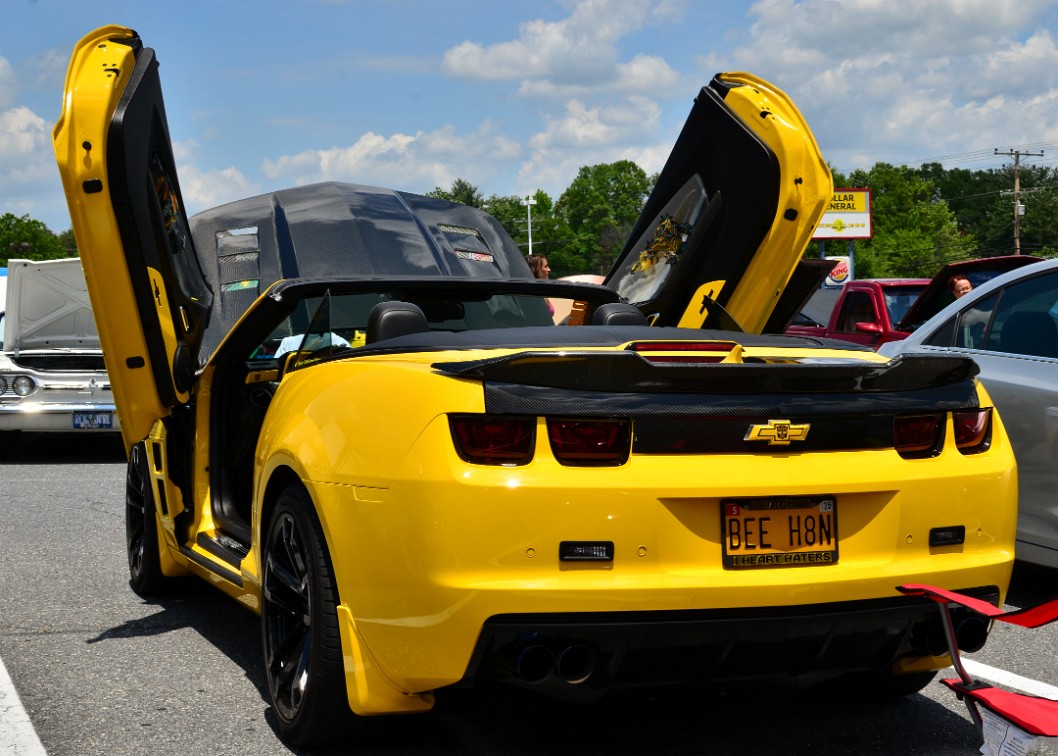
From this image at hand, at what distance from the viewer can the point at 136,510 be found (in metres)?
6.42

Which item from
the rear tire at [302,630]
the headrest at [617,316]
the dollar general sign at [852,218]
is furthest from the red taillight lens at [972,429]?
the dollar general sign at [852,218]

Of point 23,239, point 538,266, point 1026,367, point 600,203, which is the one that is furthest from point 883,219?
→ point 1026,367

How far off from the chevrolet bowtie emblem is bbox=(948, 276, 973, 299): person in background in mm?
7659

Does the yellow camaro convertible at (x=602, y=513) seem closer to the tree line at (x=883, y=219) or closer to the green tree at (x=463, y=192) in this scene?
the tree line at (x=883, y=219)

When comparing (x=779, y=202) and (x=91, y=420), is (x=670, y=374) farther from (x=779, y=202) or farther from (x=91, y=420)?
(x=91, y=420)

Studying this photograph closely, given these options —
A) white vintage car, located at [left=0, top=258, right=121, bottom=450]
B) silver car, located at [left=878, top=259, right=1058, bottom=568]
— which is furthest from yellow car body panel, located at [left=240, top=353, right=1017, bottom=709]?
white vintage car, located at [left=0, top=258, right=121, bottom=450]

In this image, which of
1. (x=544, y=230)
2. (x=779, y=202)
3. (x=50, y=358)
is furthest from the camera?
(x=544, y=230)

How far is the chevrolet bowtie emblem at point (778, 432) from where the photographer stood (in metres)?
3.54

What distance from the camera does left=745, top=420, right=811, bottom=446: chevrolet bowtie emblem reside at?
11.6ft

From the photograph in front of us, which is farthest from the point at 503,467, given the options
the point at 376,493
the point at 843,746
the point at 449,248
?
the point at 449,248

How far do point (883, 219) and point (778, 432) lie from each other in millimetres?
125811

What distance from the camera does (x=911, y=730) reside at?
421cm

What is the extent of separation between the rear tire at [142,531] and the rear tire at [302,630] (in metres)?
1.93

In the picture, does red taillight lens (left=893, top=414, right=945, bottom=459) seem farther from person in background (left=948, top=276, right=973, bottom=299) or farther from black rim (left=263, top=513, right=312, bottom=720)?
person in background (left=948, top=276, right=973, bottom=299)
